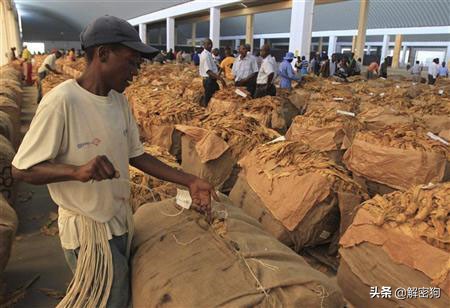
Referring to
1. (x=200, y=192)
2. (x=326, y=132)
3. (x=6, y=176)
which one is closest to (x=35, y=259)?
(x=6, y=176)

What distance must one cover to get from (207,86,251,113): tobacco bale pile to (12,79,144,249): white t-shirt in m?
4.28

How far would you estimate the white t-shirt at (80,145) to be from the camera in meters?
1.29

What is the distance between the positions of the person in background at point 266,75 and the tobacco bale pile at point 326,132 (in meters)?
3.16

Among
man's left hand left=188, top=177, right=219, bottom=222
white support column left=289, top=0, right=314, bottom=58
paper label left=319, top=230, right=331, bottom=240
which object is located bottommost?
paper label left=319, top=230, right=331, bottom=240

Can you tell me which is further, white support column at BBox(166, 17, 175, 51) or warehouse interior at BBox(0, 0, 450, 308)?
white support column at BBox(166, 17, 175, 51)

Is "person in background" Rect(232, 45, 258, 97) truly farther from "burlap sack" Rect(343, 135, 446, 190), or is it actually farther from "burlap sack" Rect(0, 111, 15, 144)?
"burlap sack" Rect(343, 135, 446, 190)

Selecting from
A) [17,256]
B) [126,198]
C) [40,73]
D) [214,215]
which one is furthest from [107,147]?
[40,73]

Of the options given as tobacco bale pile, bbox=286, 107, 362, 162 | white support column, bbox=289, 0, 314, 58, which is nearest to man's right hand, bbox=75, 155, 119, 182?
tobacco bale pile, bbox=286, 107, 362, 162

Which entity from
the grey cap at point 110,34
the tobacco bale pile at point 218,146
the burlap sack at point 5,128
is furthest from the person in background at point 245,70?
the grey cap at point 110,34

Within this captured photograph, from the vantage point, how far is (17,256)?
3131mm

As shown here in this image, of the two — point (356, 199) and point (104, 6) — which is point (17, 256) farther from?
point (104, 6)

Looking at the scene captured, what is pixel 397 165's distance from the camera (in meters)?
3.17

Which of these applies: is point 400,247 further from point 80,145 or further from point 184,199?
point 80,145

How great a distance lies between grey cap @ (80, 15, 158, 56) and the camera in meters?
1.33
